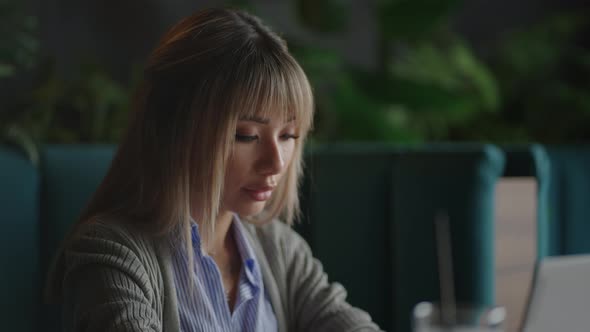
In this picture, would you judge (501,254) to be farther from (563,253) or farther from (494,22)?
(494,22)

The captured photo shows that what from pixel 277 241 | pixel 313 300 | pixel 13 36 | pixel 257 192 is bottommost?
pixel 313 300

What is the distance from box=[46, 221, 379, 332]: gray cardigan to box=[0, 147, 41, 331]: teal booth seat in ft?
1.47

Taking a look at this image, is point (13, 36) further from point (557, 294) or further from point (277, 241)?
point (557, 294)

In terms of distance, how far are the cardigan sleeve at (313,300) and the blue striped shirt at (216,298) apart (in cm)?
6

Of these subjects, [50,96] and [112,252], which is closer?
[112,252]

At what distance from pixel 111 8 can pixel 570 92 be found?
1598 millimetres

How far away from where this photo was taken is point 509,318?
82.3 inches

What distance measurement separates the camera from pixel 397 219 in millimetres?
1909

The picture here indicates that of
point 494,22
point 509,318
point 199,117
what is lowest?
point 509,318

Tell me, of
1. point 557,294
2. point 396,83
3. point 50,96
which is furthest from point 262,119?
point 396,83

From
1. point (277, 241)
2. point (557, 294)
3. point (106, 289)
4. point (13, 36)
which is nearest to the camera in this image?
point (557, 294)

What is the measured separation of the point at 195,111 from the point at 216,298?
31 centimetres

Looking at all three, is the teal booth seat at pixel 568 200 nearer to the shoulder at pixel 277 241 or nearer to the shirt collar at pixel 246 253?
the shoulder at pixel 277 241

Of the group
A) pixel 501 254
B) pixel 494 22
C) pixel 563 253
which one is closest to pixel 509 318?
pixel 501 254
